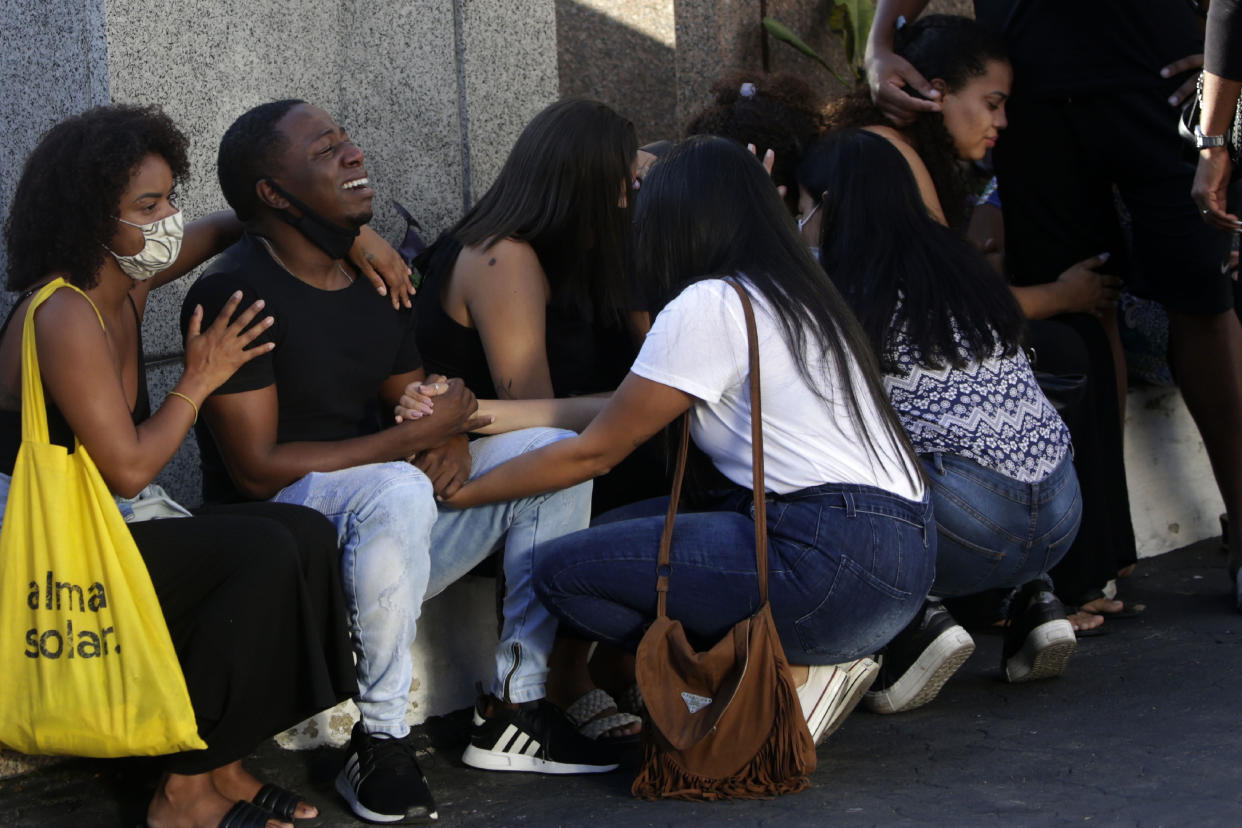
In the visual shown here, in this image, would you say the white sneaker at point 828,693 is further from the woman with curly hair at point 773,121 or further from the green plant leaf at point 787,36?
the green plant leaf at point 787,36

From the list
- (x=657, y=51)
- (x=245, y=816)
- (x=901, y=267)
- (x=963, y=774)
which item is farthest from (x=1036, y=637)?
(x=657, y=51)

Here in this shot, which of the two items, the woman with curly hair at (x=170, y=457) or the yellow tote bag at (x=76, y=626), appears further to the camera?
the woman with curly hair at (x=170, y=457)

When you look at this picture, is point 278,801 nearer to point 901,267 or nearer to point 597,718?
point 597,718

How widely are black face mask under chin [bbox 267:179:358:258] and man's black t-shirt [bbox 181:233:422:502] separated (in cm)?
9

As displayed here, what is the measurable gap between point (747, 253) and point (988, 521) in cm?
85

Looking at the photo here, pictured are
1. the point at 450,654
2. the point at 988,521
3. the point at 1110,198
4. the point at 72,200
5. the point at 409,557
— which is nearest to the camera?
the point at 72,200

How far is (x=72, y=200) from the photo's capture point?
10.2 ft

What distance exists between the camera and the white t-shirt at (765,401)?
315cm

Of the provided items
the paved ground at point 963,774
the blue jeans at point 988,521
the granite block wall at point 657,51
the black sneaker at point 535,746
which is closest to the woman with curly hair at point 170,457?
the paved ground at point 963,774

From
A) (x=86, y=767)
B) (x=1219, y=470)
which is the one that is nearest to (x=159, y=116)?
(x=86, y=767)

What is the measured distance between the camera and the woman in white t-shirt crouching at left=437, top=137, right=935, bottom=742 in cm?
316

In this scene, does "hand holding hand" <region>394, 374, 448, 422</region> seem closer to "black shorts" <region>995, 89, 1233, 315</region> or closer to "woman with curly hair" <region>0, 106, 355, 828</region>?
"woman with curly hair" <region>0, 106, 355, 828</region>

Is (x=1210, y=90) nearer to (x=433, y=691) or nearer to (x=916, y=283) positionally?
(x=916, y=283)

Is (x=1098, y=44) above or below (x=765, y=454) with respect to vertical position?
above
